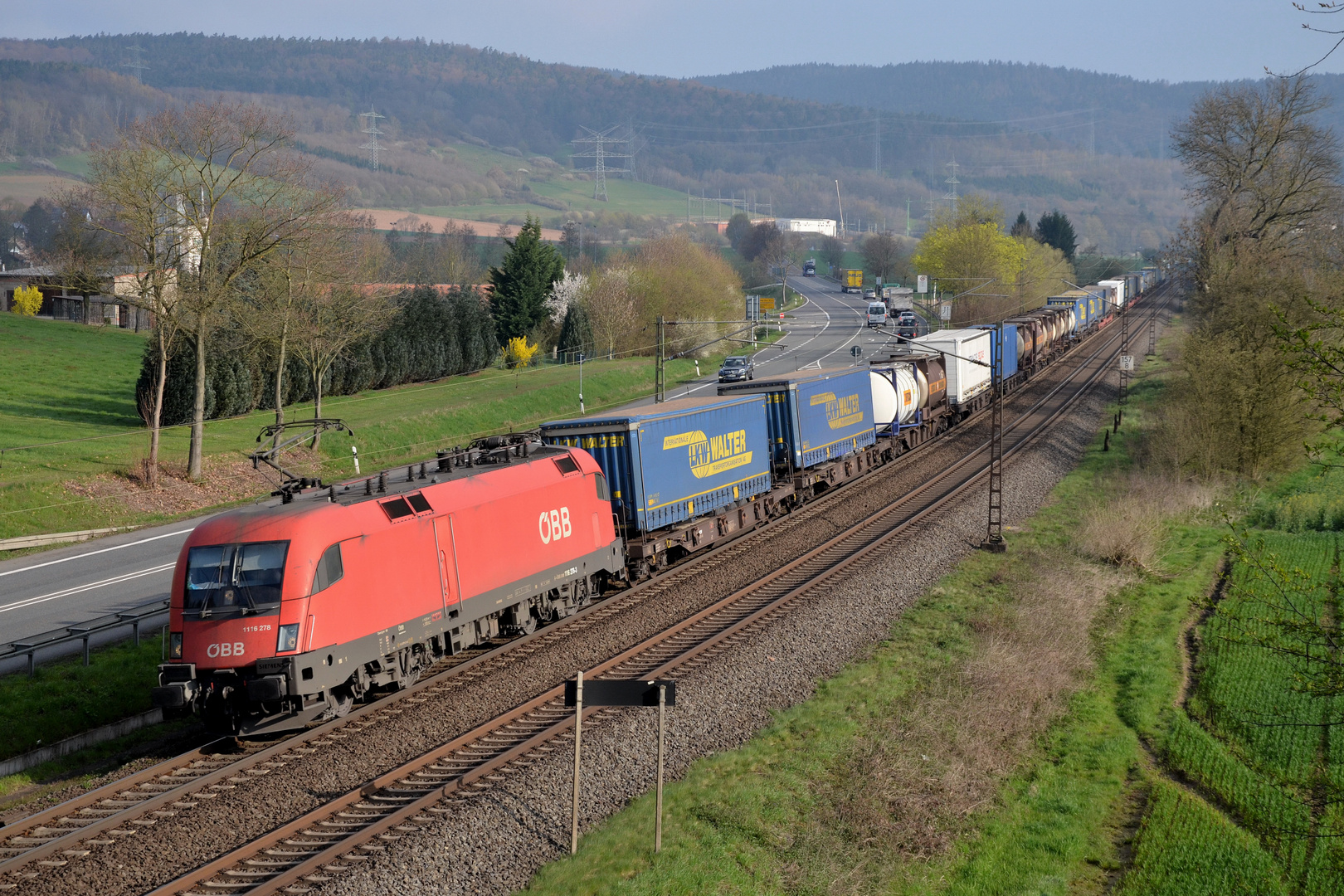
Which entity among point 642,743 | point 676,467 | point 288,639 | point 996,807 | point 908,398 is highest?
point 908,398

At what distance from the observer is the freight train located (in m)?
14.4

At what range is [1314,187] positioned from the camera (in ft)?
180

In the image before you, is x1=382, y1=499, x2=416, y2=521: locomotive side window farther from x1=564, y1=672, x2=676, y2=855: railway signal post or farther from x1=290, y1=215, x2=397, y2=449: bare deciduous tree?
x1=290, y1=215, x2=397, y2=449: bare deciduous tree

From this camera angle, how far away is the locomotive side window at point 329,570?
14625 mm

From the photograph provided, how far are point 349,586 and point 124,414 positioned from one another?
3518 cm

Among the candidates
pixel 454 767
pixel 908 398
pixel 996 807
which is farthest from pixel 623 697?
pixel 908 398

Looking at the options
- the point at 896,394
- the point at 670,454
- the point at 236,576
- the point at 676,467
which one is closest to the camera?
the point at 236,576

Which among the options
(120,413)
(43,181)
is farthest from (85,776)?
(43,181)

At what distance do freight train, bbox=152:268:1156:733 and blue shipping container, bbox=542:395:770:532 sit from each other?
0.04 metres

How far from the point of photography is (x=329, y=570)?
1484 cm

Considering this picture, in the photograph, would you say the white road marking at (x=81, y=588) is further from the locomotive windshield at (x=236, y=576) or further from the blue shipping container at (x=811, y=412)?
the blue shipping container at (x=811, y=412)

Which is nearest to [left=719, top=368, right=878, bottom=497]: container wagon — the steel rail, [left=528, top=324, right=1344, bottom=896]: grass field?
the steel rail

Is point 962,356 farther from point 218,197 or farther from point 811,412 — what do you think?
point 218,197

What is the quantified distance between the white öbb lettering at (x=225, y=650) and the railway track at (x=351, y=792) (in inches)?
59.0
